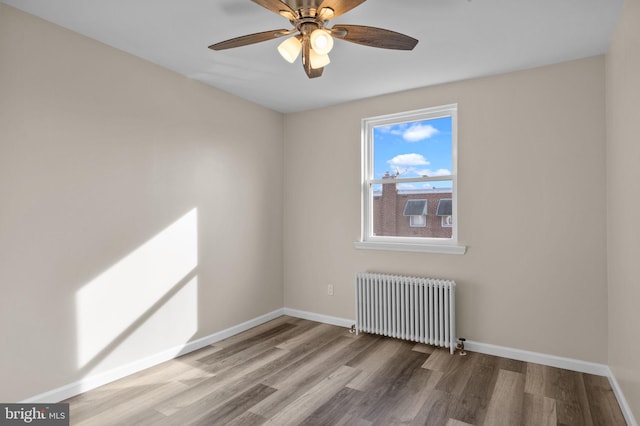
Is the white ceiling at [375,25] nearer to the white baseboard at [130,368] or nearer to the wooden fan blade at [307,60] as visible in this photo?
the wooden fan blade at [307,60]

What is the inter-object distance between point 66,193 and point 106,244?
1.51 ft

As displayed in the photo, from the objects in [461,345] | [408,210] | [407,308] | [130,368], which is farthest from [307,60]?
[461,345]

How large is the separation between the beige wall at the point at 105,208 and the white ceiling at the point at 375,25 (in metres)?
0.27

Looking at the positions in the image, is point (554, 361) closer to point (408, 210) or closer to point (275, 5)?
point (408, 210)

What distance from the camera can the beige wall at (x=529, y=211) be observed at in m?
2.75

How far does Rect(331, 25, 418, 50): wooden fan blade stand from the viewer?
6.06 feet

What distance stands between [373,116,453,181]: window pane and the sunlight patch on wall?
2.10 m

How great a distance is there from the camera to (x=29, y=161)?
7.22 feet

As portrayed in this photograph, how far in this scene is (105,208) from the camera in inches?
102

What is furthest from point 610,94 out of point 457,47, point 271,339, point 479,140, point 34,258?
point 34,258

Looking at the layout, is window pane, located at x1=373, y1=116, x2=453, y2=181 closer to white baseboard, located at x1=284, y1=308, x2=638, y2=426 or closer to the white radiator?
the white radiator

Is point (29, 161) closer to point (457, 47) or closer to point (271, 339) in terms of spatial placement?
point (271, 339)

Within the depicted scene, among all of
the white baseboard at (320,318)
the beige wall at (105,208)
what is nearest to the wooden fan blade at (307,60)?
the beige wall at (105,208)

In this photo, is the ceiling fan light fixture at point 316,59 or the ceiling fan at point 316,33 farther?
the ceiling fan light fixture at point 316,59
